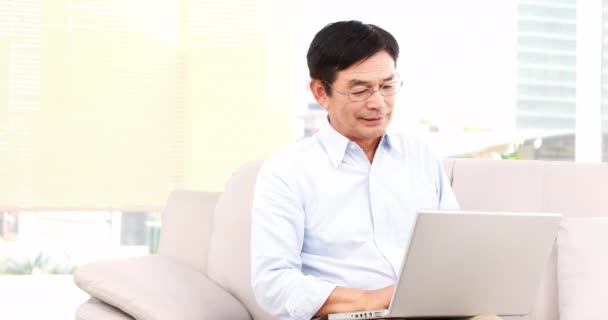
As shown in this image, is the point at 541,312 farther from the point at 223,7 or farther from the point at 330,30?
the point at 223,7

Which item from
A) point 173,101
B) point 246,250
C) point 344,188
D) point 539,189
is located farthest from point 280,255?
point 173,101

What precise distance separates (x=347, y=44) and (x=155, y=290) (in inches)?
31.0

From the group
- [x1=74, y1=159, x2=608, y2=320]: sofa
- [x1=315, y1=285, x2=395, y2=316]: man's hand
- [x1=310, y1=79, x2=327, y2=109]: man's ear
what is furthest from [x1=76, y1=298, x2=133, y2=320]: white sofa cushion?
[x1=310, y1=79, x2=327, y2=109]: man's ear

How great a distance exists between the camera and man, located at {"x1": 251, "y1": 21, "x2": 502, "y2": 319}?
6.28ft

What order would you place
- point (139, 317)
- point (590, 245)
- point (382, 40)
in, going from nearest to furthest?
point (382, 40), point (139, 317), point (590, 245)

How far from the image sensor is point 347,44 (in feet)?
6.38

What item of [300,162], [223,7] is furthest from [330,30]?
[223,7]

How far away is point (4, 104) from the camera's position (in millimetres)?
4355

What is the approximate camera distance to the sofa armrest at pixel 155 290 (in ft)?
7.04

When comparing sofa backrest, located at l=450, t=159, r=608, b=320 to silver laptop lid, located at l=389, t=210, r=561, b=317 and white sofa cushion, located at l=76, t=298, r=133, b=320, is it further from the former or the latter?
white sofa cushion, located at l=76, t=298, r=133, b=320

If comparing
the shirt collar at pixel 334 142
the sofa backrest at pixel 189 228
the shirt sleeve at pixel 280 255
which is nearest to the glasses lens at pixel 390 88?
the shirt collar at pixel 334 142

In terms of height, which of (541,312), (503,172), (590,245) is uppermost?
Result: (503,172)

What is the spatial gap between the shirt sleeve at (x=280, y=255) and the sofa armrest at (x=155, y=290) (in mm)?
357

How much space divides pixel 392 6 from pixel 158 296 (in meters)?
2.96
